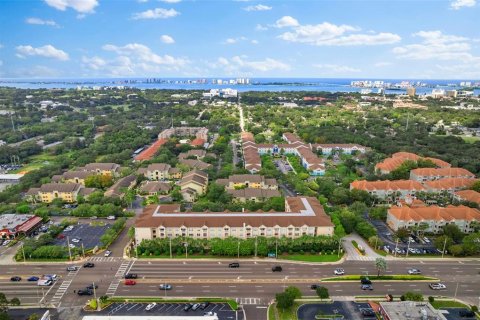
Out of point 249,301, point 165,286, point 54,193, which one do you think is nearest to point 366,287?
point 249,301

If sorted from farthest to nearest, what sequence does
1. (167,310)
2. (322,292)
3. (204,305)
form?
(322,292), (204,305), (167,310)

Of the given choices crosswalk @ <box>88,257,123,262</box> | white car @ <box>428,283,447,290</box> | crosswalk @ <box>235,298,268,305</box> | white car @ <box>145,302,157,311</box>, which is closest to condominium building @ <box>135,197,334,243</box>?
crosswalk @ <box>88,257,123,262</box>

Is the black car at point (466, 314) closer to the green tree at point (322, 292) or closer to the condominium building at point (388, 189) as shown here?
the green tree at point (322, 292)

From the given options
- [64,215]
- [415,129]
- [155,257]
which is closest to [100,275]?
→ [155,257]

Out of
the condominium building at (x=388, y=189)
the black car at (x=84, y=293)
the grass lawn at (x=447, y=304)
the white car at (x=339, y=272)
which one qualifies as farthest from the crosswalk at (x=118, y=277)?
the condominium building at (x=388, y=189)

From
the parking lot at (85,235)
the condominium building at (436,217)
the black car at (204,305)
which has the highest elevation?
the condominium building at (436,217)

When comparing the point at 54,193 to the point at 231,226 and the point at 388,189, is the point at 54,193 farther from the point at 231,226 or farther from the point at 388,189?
the point at 388,189

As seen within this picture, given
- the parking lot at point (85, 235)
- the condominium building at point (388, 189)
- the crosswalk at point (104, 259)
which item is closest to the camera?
the crosswalk at point (104, 259)

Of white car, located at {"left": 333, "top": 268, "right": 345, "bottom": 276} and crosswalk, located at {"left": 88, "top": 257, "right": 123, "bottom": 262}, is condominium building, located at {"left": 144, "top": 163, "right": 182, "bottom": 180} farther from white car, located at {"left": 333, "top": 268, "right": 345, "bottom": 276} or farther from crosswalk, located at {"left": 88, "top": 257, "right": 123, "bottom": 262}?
white car, located at {"left": 333, "top": 268, "right": 345, "bottom": 276}
